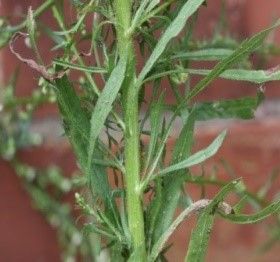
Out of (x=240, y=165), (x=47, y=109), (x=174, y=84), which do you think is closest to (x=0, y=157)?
(x=47, y=109)

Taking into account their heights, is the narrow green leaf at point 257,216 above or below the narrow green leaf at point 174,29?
below

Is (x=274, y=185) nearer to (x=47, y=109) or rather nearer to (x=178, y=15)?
(x=47, y=109)

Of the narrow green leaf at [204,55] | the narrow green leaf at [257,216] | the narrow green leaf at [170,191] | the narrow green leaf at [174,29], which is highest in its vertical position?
the narrow green leaf at [174,29]
